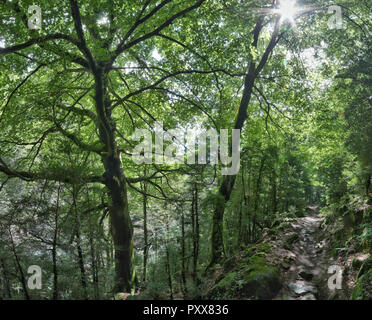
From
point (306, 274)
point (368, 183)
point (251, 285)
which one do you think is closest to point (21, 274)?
point (251, 285)

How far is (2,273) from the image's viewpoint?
4.69m

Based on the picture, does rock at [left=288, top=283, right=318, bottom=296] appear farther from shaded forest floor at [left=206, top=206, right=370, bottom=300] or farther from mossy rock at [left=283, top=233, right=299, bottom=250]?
Answer: mossy rock at [left=283, top=233, right=299, bottom=250]

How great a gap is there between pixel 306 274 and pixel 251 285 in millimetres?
2144

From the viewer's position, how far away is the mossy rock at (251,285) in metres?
5.21

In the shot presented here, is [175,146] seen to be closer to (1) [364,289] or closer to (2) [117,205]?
(2) [117,205]

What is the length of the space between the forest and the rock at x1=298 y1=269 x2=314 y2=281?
29 mm

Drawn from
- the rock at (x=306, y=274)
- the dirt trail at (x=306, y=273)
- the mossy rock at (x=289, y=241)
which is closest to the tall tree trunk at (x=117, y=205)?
the dirt trail at (x=306, y=273)

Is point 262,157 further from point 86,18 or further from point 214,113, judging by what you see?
point 86,18

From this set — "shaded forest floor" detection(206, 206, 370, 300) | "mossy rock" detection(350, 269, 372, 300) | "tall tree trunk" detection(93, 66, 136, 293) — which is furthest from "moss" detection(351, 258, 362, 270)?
"tall tree trunk" detection(93, 66, 136, 293)

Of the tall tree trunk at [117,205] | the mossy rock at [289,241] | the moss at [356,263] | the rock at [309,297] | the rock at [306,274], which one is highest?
the tall tree trunk at [117,205]

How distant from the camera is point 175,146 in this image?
944 centimetres

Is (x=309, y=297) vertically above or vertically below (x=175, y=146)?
below

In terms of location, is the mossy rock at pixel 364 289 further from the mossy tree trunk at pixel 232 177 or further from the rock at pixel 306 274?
the mossy tree trunk at pixel 232 177

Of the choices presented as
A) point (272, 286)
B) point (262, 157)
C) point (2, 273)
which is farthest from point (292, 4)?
point (2, 273)
